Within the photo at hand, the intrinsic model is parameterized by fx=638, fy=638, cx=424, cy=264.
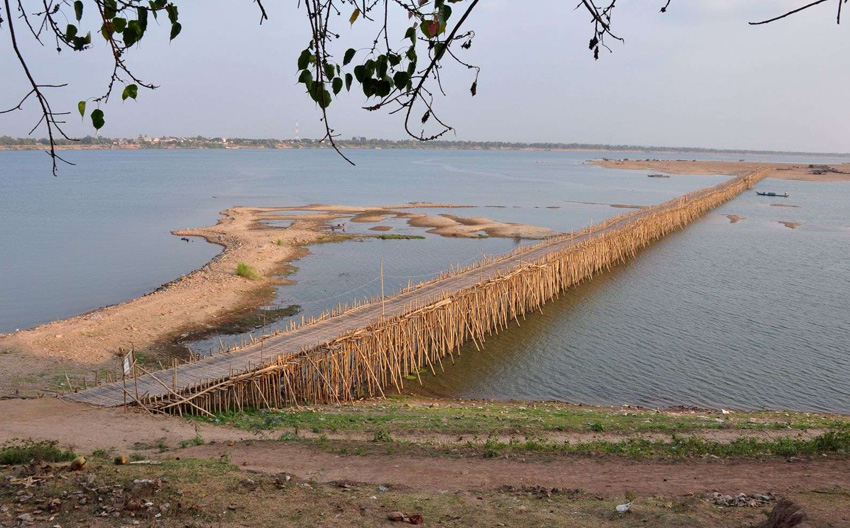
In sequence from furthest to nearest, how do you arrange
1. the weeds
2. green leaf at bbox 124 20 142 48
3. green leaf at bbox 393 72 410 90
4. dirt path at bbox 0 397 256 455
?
the weeds < dirt path at bbox 0 397 256 455 < green leaf at bbox 124 20 142 48 < green leaf at bbox 393 72 410 90

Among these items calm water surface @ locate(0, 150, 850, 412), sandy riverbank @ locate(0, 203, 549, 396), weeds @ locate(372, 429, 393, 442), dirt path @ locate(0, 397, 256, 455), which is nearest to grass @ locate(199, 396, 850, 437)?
weeds @ locate(372, 429, 393, 442)

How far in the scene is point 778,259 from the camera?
35250 millimetres

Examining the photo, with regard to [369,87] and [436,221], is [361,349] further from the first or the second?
[436,221]

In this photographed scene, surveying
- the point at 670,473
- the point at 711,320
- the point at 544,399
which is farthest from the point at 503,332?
the point at 670,473

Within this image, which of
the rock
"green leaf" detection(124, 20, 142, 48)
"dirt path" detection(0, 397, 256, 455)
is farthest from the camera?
"dirt path" detection(0, 397, 256, 455)

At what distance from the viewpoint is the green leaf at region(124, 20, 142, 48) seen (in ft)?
11.2

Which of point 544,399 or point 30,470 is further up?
point 30,470

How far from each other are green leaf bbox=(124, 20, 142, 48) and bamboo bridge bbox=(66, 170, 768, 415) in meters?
10.8

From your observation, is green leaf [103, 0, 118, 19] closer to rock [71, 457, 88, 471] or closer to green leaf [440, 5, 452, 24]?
green leaf [440, 5, 452, 24]

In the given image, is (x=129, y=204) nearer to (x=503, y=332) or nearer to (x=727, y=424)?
(x=503, y=332)

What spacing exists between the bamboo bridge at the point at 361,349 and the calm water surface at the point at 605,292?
37.9 inches

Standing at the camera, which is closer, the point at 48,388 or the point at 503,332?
the point at 48,388

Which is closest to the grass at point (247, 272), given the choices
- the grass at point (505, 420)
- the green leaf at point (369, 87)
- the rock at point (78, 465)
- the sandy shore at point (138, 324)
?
the sandy shore at point (138, 324)

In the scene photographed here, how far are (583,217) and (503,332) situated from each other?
1392 inches
